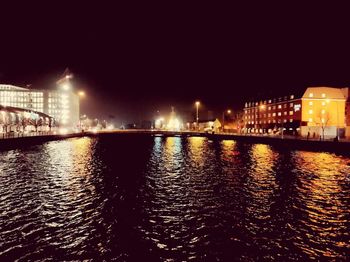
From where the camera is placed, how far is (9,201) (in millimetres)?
19625

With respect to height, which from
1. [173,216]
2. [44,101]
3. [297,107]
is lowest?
[173,216]

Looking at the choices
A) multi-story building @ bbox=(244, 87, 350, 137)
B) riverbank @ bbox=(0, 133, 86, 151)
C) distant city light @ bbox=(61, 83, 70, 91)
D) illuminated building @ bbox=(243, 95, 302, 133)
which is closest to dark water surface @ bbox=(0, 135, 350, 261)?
riverbank @ bbox=(0, 133, 86, 151)

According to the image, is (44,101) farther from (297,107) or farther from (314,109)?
(314,109)

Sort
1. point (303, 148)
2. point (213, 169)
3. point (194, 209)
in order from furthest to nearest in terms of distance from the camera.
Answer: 1. point (303, 148)
2. point (213, 169)
3. point (194, 209)

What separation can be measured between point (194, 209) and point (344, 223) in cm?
811

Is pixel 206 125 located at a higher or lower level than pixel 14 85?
lower

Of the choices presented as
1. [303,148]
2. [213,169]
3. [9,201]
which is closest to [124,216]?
[9,201]

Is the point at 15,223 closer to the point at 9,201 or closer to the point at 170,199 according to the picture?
the point at 9,201

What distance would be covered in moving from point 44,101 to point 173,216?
17665cm

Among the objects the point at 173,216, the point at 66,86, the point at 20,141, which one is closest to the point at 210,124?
the point at 66,86

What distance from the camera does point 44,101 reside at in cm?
17562

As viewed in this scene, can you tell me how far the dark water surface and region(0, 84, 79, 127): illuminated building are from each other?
136866 mm

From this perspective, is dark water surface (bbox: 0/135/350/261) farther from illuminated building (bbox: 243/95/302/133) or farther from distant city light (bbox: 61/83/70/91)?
distant city light (bbox: 61/83/70/91)

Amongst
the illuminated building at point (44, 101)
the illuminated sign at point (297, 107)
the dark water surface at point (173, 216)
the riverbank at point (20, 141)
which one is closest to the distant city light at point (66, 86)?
the illuminated building at point (44, 101)
